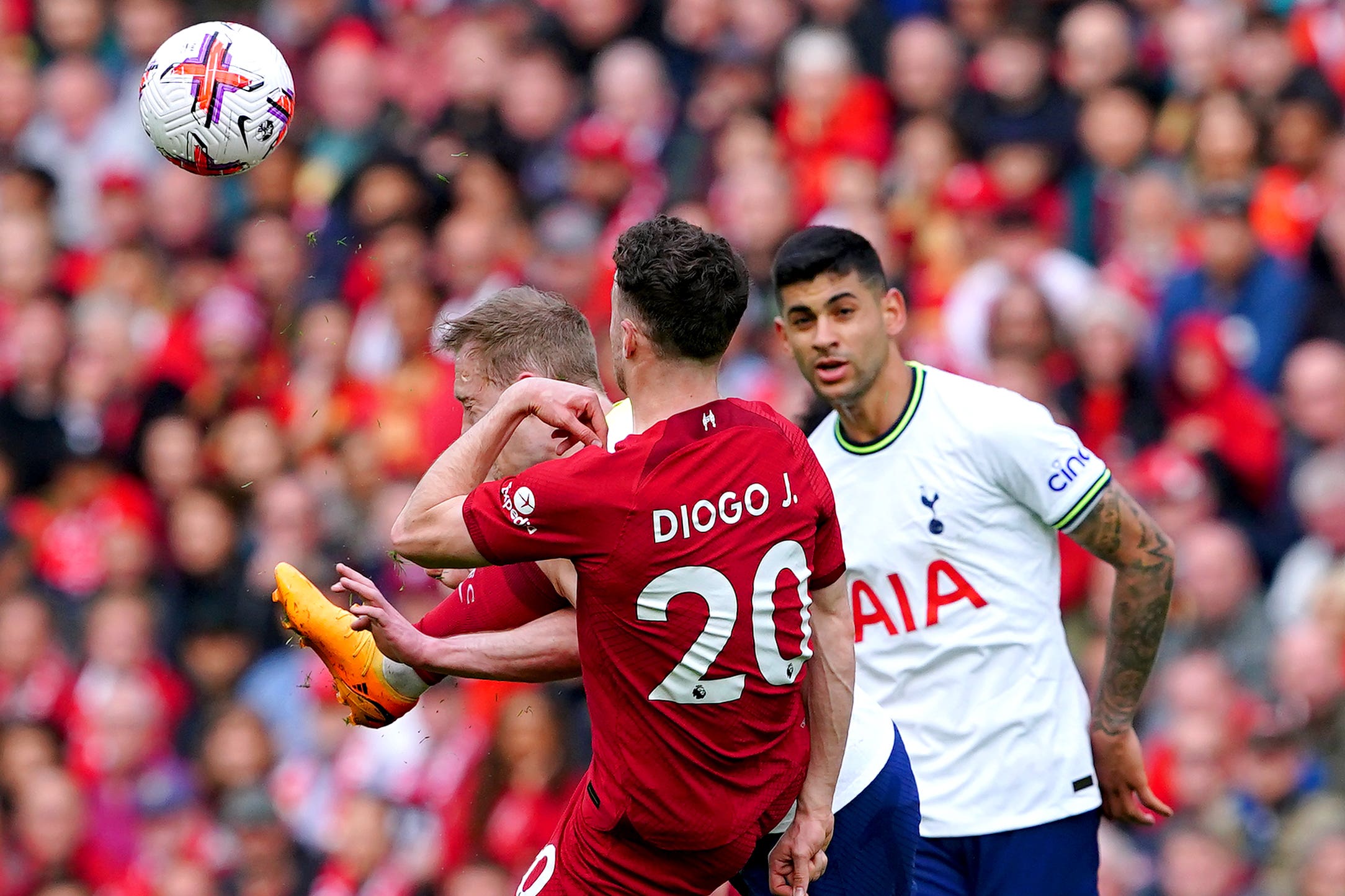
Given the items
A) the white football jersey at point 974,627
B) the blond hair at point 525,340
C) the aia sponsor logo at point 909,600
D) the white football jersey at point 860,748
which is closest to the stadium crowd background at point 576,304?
the white football jersey at point 974,627

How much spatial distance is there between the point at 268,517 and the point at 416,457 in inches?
37.5

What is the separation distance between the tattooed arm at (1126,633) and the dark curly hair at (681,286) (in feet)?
4.93

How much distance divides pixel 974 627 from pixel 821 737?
980mm

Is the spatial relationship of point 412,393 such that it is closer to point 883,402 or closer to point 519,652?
point 883,402

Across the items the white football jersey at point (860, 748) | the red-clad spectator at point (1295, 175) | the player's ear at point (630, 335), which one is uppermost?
the red-clad spectator at point (1295, 175)

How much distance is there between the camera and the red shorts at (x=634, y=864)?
432cm

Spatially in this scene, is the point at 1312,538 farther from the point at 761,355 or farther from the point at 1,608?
the point at 1,608

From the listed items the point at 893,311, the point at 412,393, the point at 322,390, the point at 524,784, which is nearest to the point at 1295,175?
the point at 893,311

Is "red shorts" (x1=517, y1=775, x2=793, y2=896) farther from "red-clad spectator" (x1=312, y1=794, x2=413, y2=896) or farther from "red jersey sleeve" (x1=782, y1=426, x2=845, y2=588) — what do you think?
"red-clad spectator" (x1=312, y1=794, x2=413, y2=896)

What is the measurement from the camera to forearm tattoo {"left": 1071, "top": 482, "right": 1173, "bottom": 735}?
5.23 meters

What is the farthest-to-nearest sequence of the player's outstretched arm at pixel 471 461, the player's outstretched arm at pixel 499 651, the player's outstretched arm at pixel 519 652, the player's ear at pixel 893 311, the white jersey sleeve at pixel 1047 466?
the player's ear at pixel 893 311 < the white jersey sleeve at pixel 1047 466 < the player's outstretched arm at pixel 519 652 < the player's outstretched arm at pixel 499 651 < the player's outstretched arm at pixel 471 461

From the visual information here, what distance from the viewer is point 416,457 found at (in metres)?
9.12

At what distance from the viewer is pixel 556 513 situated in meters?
4.12

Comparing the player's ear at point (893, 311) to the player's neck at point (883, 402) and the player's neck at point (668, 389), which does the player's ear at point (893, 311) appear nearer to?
the player's neck at point (883, 402)
